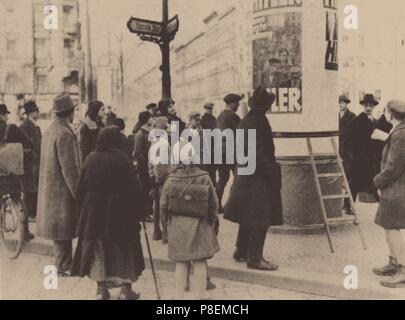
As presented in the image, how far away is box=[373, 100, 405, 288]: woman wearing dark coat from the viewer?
5.35m

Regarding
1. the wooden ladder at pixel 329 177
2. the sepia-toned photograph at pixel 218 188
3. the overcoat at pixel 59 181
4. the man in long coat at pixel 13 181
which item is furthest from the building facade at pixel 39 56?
the overcoat at pixel 59 181

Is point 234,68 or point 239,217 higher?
point 234,68

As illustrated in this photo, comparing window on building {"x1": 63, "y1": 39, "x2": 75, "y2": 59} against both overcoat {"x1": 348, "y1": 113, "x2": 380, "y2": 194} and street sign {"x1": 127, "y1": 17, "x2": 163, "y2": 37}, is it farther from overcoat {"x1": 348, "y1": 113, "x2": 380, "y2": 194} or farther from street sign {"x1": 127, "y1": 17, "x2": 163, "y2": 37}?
overcoat {"x1": 348, "y1": 113, "x2": 380, "y2": 194}

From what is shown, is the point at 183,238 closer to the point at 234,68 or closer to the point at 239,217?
the point at 239,217

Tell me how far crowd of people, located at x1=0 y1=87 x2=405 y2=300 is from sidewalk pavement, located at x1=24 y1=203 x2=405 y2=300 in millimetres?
163

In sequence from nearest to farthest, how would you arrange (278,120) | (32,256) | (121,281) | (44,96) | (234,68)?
(121,281)
(32,256)
(278,120)
(234,68)
(44,96)

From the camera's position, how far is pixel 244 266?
6059mm

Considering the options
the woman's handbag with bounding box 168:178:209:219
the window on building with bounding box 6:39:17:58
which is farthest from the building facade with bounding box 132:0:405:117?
the window on building with bounding box 6:39:17:58

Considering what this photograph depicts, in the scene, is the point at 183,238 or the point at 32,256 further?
the point at 32,256

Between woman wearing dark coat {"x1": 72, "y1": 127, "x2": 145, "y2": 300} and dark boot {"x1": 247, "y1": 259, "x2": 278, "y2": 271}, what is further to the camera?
dark boot {"x1": 247, "y1": 259, "x2": 278, "y2": 271}

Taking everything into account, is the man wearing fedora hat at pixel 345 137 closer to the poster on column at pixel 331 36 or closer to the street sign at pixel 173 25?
the poster on column at pixel 331 36
